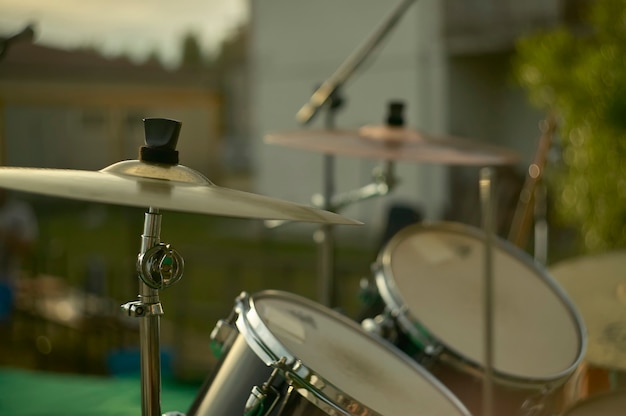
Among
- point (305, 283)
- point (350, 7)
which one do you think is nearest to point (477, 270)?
point (305, 283)

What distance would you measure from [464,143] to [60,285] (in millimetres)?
4141

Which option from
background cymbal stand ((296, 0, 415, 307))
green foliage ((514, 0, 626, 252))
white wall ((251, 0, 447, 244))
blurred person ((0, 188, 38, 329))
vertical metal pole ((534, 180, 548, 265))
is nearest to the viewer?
background cymbal stand ((296, 0, 415, 307))

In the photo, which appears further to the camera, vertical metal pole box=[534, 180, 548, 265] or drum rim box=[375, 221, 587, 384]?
vertical metal pole box=[534, 180, 548, 265]

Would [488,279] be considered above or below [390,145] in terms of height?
below

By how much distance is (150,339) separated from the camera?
1500 millimetres

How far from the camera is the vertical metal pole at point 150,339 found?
1489 millimetres

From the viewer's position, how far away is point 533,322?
6.91ft

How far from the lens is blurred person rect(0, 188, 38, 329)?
211 inches

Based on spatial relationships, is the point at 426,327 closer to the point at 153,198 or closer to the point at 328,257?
the point at 328,257

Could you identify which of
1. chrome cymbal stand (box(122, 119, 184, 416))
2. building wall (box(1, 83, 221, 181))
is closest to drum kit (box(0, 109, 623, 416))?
chrome cymbal stand (box(122, 119, 184, 416))

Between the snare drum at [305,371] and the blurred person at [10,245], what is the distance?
3.92 metres

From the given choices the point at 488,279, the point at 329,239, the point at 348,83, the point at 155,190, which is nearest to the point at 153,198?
the point at 155,190

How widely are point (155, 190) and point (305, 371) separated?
0.42 meters

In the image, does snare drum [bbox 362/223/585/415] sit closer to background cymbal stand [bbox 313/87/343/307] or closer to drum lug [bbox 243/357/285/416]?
background cymbal stand [bbox 313/87/343/307]
